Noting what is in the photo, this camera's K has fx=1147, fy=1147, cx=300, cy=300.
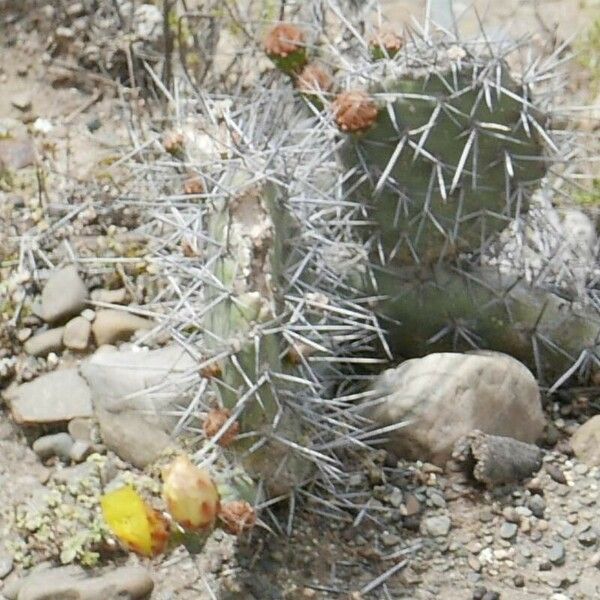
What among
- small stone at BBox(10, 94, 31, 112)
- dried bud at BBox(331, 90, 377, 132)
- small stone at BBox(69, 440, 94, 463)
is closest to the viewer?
dried bud at BBox(331, 90, 377, 132)

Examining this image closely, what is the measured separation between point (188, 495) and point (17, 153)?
1.62m

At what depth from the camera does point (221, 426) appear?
1828 millimetres

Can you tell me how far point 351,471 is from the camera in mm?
2160

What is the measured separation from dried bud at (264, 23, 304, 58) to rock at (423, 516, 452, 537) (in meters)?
0.91

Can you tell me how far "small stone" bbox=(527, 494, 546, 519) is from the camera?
211 cm

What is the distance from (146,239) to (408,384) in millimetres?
863

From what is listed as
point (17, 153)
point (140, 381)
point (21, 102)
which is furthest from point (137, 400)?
point (21, 102)

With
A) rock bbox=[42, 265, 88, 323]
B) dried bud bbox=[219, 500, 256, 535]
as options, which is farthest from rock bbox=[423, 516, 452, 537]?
rock bbox=[42, 265, 88, 323]

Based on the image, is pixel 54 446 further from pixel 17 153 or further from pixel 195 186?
pixel 17 153

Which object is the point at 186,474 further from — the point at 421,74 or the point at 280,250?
the point at 421,74

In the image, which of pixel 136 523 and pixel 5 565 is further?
pixel 5 565

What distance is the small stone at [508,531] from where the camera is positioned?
81.5 inches

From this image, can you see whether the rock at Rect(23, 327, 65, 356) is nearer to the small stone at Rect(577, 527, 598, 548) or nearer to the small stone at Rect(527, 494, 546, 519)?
the small stone at Rect(527, 494, 546, 519)

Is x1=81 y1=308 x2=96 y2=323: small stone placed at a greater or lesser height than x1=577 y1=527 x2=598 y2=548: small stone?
greater
